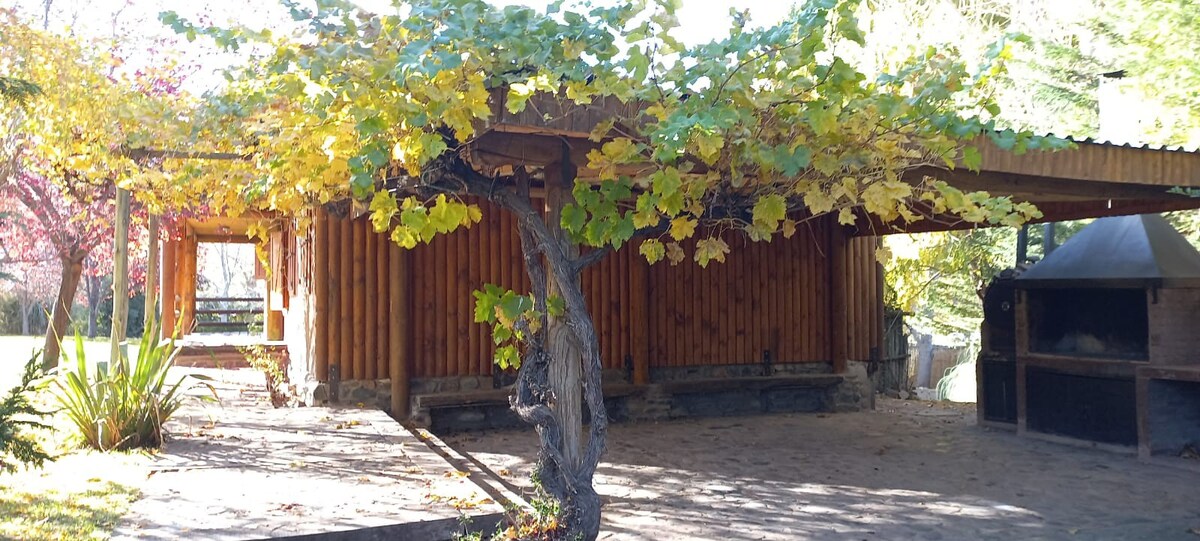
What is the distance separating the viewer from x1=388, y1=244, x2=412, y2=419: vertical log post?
8.26 m

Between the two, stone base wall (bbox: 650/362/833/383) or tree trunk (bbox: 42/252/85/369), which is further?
tree trunk (bbox: 42/252/85/369)

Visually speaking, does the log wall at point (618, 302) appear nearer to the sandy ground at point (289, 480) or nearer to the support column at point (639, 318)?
the support column at point (639, 318)

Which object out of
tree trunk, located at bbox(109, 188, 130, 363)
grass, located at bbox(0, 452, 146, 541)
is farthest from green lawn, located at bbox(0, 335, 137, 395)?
grass, located at bbox(0, 452, 146, 541)

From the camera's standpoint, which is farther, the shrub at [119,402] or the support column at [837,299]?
the support column at [837,299]

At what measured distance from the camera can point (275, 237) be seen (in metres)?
11.3

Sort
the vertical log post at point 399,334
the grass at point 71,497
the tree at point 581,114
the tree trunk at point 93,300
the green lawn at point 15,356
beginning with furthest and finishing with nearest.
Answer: the tree trunk at point 93,300, the green lawn at point 15,356, the vertical log post at point 399,334, the grass at point 71,497, the tree at point 581,114

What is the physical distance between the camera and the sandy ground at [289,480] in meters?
4.28

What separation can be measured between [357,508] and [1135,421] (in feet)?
20.0

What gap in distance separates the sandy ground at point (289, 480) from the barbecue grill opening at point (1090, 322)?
17.8ft

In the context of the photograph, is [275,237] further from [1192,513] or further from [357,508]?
[1192,513]

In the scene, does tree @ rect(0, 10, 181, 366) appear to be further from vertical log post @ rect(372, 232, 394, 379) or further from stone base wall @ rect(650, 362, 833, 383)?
stone base wall @ rect(650, 362, 833, 383)

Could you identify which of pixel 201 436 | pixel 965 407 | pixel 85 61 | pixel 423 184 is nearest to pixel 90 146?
pixel 85 61

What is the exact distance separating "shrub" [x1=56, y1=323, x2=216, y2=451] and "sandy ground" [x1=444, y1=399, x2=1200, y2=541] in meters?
2.30

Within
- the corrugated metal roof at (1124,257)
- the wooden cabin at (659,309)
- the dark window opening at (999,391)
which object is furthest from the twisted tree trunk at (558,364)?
the dark window opening at (999,391)
